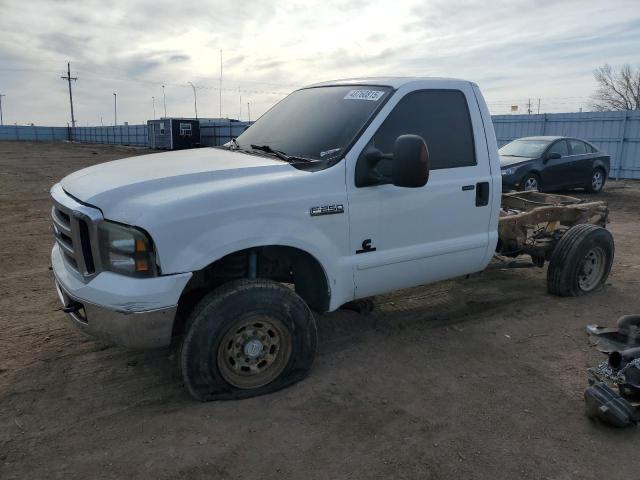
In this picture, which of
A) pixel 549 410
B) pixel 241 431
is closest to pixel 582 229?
pixel 549 410

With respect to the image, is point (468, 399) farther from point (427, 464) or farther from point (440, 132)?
point (440, 132)

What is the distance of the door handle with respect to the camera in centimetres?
427

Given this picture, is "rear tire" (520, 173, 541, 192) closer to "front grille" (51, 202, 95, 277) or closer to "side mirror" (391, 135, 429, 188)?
"side mirror" (391, 135, 429, 188)

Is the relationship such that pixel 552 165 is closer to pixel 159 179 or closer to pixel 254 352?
pixel 254 352

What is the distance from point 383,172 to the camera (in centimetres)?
373

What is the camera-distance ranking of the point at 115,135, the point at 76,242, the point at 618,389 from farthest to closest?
the point at 115,135, the point at 618,389, the point at 76,242

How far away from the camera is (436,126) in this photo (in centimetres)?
412

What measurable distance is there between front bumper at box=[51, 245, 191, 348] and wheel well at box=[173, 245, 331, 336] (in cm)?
40

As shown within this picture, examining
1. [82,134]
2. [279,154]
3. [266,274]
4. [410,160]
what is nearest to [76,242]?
[266,274]

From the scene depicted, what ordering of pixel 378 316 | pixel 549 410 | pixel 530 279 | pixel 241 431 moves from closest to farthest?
pixel 241 431 < pixel 549 410 < pixel 378 316 < pixel 530 279

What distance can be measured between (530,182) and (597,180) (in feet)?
11.2

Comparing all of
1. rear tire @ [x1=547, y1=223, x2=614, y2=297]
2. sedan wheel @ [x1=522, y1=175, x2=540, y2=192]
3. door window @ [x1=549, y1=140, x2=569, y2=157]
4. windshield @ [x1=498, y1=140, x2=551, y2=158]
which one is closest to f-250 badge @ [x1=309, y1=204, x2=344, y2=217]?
rear tire @ [x1=547, y1=223, x2=614, y2=297]

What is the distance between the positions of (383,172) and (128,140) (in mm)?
51130

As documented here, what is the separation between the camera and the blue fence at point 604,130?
1880cm
